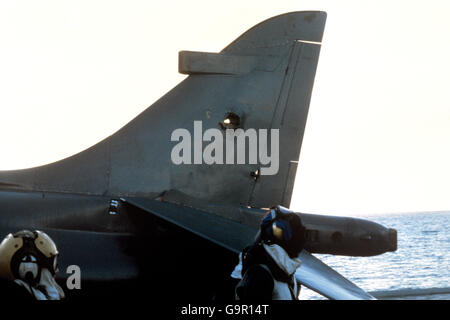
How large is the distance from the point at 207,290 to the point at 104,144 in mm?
2063

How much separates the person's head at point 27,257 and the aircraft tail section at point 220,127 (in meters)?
3.75

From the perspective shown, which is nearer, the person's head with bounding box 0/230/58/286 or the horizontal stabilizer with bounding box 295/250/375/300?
the person's head with bounding box 0/230/58/286

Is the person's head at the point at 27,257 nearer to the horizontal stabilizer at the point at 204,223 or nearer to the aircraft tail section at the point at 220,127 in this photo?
the horizontal stabilizer at the point at 204,223

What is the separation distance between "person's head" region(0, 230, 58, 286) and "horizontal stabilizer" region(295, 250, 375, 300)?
2.43m

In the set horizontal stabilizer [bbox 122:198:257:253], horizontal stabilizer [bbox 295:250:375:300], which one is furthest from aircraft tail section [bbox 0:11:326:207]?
horizontal stabilizer [bbox 295:250:375:300]

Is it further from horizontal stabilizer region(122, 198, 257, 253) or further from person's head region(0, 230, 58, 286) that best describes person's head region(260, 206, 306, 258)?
horizontal stabilizer region(122, 198, 257, 253)

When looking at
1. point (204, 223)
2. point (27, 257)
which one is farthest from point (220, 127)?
point (27, 257)

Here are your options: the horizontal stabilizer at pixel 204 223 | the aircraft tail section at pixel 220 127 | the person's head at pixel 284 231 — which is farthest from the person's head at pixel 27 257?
the aircraft tail section at pixel 220 127

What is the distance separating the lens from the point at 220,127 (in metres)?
7.69

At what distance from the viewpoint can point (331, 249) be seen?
7172mm

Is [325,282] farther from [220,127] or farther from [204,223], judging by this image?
[220,127]

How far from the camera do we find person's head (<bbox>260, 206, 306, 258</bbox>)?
4223 millimetres

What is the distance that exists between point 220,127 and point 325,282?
2.55 m

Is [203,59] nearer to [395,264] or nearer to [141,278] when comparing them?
[141,278]
